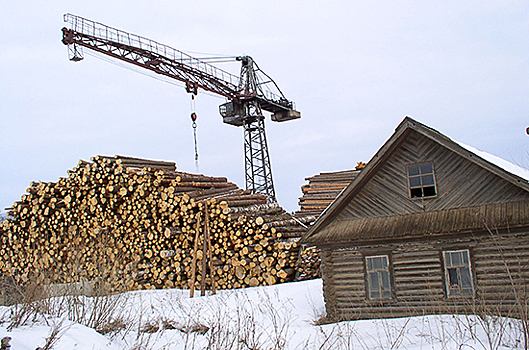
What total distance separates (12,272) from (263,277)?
9.68 m

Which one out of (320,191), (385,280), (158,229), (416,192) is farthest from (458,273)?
(320,191)

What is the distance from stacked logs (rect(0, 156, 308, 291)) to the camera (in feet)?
47.6

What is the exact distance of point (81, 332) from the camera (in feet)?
23.4

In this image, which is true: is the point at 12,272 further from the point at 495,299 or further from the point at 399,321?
the point at 495,299

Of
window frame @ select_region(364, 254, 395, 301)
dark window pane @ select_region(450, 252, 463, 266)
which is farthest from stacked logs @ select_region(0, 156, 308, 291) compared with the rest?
dark window pane @ select_region(450, 252, 463, 266)

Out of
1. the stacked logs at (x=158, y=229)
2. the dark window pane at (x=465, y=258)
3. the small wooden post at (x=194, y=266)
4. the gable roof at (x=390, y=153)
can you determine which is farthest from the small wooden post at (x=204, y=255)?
the dark window pane at (x=465, y=258)

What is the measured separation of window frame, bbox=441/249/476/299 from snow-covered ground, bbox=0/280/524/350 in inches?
28.6

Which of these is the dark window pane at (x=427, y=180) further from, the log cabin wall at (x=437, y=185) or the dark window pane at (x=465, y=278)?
the dark window pane at (x=465, y=278)

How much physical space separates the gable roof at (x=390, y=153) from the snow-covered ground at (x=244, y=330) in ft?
7.86

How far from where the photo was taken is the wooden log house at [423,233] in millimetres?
10391

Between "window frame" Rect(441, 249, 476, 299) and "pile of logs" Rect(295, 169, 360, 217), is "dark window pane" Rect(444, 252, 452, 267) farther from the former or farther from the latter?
"pile of logs" Rect(295, 169, 360, 217)

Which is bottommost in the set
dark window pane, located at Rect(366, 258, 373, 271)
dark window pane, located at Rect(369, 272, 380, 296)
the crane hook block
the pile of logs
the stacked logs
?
dark window pane, located at Rect(369, 272, 380, 296)

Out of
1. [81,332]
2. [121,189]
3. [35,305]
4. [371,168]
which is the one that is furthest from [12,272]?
[371,168]

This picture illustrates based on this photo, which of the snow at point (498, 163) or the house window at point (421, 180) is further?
the house window at point (421, 180)
